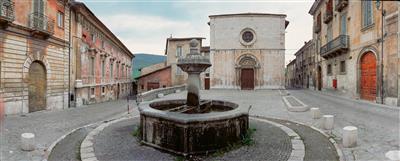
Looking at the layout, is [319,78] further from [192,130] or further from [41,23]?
[41,23]

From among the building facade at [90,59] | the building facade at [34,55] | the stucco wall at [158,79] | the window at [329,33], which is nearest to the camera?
the building facade at [34,55]

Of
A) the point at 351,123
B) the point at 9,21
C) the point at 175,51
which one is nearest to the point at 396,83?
the point at 351,123

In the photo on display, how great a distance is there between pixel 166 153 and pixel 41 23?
11854mm

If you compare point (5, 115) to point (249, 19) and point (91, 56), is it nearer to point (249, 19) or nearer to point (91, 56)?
point (91, 56)

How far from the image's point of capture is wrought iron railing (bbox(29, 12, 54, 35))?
11866mm

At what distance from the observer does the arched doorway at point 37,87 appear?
40.1 ft

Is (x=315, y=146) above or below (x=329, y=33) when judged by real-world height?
below

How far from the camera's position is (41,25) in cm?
1242

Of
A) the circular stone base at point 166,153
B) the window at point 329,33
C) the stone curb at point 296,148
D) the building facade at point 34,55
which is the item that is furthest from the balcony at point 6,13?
the window at point 329,33

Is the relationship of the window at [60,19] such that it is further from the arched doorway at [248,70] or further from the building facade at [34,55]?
the arched doorway at [248,70]

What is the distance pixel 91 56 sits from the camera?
1911 centimetres

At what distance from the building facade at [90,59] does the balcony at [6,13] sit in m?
5.58

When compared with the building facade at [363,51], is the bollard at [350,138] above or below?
below

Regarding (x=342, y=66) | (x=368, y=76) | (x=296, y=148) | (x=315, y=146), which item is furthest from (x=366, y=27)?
(x=296, y=148)
